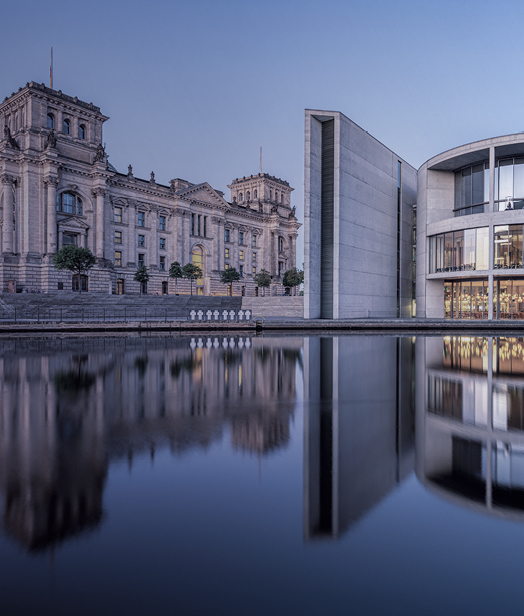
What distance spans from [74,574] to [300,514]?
1.96 meters

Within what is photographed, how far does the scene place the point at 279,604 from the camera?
280 centimetres

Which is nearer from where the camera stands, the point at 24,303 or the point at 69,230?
the point at 24,303

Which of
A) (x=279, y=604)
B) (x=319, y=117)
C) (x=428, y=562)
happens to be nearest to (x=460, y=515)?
(x=428, y=562)

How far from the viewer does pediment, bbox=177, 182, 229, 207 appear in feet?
255

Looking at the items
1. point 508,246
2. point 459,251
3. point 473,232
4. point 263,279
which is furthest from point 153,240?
point 508,246

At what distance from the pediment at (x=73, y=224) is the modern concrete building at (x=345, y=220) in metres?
35.8

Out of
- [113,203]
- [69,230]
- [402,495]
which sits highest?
[113,203]

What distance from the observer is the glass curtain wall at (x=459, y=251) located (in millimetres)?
43000

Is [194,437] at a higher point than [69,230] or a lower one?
lower

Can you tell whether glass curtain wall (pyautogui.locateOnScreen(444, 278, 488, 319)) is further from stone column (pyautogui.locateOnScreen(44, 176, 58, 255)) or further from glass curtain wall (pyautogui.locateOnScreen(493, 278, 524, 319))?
stone column (pyautogui.locateOnScreen(44, 176, 58, 255))

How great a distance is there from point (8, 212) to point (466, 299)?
186ft

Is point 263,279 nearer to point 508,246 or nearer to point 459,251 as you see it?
point 459,251

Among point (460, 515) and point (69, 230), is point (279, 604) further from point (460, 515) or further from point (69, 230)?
point (69, 230)

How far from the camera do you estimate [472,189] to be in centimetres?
4541
